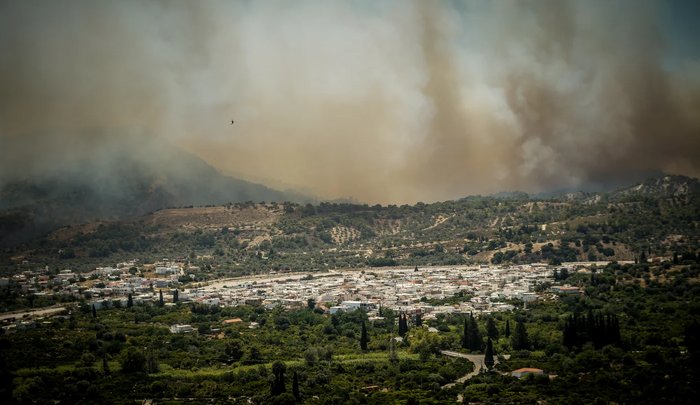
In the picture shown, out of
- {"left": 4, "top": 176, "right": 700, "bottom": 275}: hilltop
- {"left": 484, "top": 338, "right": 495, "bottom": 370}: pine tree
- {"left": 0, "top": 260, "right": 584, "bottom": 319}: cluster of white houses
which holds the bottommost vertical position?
{"left": 484, "top": 338, "right": 495, "bottom": 370}: pine tree

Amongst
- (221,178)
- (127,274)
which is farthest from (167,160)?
(127,274)

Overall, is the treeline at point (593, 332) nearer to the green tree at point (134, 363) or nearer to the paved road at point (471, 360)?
the paved road at point (471, 360)

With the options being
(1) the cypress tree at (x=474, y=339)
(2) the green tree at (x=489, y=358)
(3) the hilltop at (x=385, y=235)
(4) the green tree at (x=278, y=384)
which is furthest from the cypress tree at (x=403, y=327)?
(3) the hilltop at (x=385, y=235)

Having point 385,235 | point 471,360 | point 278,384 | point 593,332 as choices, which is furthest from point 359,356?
point 385,235

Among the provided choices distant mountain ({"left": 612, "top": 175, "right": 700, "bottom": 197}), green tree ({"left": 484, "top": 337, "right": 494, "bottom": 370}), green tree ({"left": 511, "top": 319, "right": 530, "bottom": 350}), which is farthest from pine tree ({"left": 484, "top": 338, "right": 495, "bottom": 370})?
distant mountain ({"left": 612, "top": 175, "right": 700, "bottom": 197})

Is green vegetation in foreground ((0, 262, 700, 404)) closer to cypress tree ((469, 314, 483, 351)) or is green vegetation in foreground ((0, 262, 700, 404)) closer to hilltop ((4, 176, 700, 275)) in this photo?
cypress tree ((469, 314, 483, 351))

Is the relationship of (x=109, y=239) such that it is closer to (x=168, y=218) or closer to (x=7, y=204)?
(x=168, y=218)
